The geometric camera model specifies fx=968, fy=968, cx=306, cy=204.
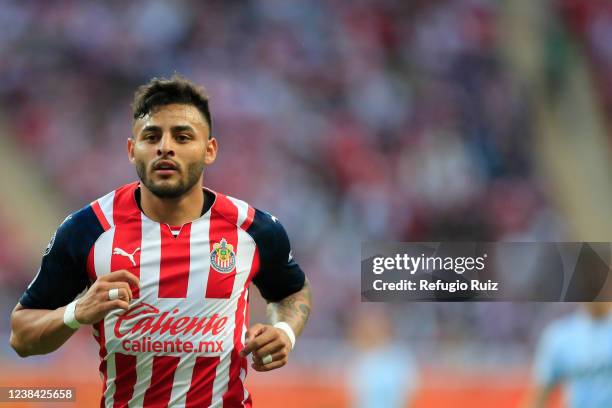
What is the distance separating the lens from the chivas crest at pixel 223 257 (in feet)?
10.8

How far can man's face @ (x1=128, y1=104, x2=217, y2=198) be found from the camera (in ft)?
10.4

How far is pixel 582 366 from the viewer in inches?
237

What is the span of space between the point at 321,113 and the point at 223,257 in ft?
25.2

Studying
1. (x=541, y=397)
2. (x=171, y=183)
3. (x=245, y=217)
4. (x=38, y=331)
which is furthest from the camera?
(x=541, y=397)

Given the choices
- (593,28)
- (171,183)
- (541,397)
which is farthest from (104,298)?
(593,28)

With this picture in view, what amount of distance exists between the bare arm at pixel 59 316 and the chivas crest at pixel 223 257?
40cm

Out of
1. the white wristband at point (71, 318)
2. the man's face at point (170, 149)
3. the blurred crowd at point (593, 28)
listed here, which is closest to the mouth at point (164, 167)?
the man's face at point (170, 149)

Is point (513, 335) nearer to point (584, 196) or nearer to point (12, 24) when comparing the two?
point (584, 196)

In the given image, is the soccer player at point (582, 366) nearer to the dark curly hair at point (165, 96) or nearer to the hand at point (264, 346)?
the hand at point (264, 346)

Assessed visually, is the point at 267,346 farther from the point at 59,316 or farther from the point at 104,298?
the point at 59,316

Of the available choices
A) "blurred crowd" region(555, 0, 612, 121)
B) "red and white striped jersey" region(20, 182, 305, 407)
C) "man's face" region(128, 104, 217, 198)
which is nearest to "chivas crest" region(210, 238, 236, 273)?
"red and white striped jersey" region(20, 182, 305, 407)

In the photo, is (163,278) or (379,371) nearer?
(163,278)

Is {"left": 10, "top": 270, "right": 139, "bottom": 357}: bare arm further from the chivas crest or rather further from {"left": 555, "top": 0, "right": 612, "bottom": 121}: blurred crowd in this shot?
{"left": 555, "top": 0, "right": 612, "bottom": 121}: blurred crowd

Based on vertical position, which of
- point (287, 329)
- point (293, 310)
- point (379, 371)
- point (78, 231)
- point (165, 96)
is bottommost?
point (287, 329)
